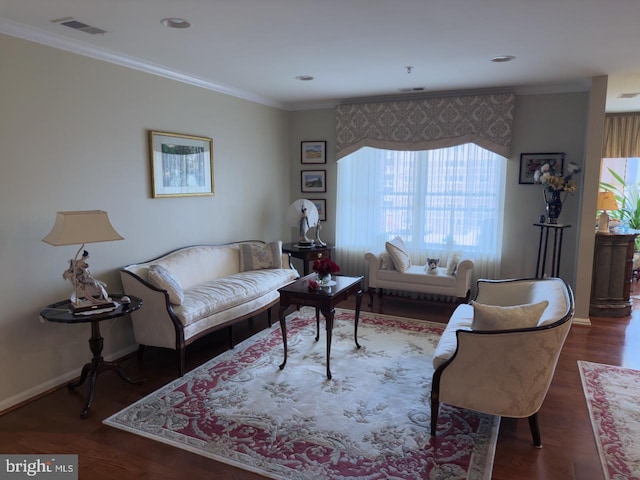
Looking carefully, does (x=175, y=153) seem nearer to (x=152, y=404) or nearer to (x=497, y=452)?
(x=152, y=404)

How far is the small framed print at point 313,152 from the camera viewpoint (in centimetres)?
617

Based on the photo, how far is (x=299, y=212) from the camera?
18.9 ft

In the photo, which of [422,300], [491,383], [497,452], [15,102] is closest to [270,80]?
[15,102]

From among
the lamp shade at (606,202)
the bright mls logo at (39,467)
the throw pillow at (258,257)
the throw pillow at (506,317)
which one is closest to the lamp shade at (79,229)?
the bright mls logo at (39,467)

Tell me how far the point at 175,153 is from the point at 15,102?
1.52 m

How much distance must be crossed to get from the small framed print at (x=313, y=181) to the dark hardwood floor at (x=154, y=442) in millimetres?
3224

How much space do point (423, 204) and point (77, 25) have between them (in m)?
4.21

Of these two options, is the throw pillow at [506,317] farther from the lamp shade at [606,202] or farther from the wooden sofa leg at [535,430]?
the lamp shade at [606,202]

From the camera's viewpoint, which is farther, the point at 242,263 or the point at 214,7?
the point at 242,263

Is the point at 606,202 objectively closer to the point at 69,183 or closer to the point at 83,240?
the point at 83,240

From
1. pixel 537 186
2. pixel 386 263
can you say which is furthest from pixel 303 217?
pixel 537 186

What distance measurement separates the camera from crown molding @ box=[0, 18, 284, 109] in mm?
2945

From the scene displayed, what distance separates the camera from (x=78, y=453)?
8.14 ft

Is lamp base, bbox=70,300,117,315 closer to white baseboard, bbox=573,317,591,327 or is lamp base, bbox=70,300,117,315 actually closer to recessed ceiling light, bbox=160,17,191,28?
recessed ceiling light, bbox=160,17,191,28
